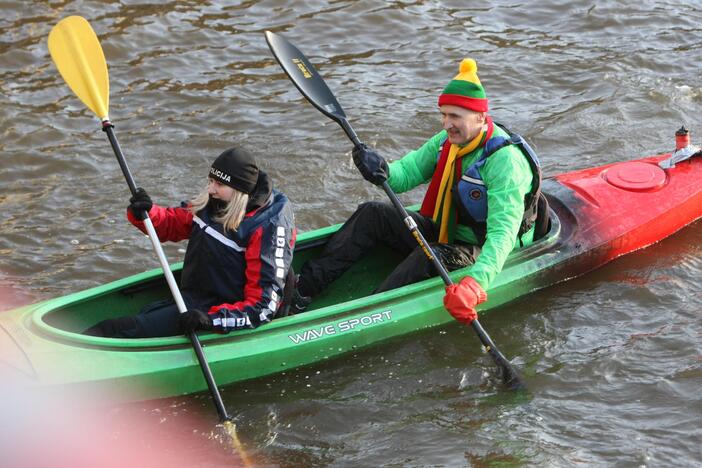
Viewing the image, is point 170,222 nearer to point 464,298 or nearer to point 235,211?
point 235,211

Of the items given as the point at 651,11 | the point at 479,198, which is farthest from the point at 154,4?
the point at 479,198

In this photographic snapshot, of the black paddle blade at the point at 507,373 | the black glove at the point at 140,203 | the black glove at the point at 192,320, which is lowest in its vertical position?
the black paddle blade at the point at 507,373

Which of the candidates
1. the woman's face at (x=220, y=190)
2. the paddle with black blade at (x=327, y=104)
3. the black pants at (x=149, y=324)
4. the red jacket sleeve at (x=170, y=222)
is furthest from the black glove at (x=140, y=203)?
the paddle with black blade at (x=327, y=104)

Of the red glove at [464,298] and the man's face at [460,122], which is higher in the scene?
the man's face at [460,122]

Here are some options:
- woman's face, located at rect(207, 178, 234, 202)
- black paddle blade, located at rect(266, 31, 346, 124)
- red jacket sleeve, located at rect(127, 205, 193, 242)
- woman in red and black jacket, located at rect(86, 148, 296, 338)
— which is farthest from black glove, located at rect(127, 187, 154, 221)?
black paddle blade, located at rect(266, 31, 346, 124)

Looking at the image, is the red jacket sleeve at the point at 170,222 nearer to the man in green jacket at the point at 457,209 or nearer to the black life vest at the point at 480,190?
the man in green jacket at the point at 457,209

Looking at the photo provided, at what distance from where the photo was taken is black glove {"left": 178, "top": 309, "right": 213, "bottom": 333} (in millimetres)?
5004

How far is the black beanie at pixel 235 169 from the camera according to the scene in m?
4.98

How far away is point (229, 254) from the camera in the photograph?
17.0ft

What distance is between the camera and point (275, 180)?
7727 mm

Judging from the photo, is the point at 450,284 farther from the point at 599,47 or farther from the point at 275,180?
the point at 599,47

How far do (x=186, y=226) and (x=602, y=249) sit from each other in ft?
8.87

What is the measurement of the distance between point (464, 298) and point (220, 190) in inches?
54.1

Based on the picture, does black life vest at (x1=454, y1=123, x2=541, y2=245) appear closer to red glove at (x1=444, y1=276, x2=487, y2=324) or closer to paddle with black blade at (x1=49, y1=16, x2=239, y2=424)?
red glove at (x1=444, y1=276, x2=487, y2=324)
